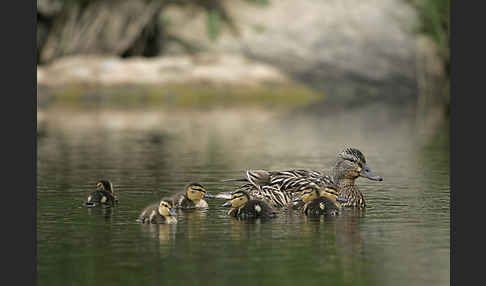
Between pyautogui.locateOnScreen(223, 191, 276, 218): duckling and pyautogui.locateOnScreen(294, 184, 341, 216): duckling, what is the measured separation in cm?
34

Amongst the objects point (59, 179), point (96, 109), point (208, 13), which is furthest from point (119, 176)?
point (208, 13)

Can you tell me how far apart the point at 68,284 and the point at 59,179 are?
5675 mm

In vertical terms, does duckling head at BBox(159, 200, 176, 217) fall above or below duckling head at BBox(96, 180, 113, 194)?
below

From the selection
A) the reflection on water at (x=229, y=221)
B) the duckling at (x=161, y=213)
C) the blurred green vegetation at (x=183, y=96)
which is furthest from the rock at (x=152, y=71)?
the duckling at (x=161, y=213)

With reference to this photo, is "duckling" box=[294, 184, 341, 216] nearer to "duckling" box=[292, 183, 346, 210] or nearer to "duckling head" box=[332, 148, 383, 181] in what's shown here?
"duckling" box=[292, 183, 346, 210]

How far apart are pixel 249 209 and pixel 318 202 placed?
2.07 ft

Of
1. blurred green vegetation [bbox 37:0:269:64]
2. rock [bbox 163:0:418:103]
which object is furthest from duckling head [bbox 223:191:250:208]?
rock [bbox 163:0:418:103]

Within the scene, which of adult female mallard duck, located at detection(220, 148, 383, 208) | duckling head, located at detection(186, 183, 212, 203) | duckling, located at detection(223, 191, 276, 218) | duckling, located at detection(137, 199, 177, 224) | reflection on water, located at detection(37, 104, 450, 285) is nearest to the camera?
reflection on water, located at detection(37, 104, 450, 285)

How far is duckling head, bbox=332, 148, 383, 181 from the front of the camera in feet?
30.8

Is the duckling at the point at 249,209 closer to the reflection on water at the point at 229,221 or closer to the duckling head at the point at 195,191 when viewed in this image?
the reflection on water at the point at 229,221

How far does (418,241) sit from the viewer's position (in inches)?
286

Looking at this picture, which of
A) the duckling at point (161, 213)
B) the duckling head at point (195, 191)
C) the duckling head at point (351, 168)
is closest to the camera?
the duckling at point (161, 213)

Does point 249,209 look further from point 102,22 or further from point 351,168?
point 102,22

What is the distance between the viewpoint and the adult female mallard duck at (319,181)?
30.1 feet
